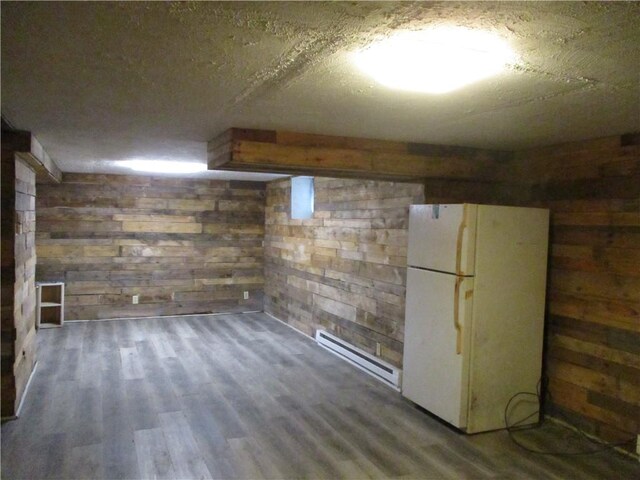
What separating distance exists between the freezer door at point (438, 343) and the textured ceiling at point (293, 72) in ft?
3.48

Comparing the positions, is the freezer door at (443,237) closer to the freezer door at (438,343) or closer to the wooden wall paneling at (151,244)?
the freezer door at (438,343)

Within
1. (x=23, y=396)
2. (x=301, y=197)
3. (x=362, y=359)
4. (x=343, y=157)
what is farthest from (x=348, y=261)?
(x=23, y=396)

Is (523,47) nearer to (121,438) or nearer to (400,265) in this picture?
(400,265)

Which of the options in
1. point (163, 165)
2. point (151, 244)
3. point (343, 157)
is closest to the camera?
point (343, 157)

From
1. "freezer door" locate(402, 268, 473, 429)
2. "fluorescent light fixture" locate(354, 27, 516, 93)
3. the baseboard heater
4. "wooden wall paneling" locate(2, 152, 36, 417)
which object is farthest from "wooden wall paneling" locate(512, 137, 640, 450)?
"wooden wall paneling" locate(2, 152, 36, 417)

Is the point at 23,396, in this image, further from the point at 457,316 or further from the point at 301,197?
the point at 301,197

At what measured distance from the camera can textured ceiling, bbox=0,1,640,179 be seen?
1.44m

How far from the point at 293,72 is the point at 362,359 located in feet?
11.4

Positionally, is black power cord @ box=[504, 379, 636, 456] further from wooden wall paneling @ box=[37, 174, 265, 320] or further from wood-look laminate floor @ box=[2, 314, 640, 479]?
wooden wall paneling @ box=[37, 174, 265, 320]

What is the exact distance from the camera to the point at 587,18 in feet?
4.74

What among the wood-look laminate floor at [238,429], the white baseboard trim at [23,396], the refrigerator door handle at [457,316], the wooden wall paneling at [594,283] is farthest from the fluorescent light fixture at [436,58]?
the white baseboard trim at [23,396]

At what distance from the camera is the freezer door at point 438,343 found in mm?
3359

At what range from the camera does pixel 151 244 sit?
7141 millimetres

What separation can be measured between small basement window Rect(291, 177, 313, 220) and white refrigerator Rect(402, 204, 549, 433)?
9.93 ft
